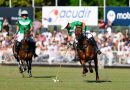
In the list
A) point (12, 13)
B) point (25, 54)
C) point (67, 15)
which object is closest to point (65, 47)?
point (67, 15)

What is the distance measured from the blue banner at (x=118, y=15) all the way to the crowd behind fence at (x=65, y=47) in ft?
5.84

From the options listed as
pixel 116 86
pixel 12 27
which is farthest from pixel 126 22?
pixel 116 86

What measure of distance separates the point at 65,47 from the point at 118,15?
16.7 ft

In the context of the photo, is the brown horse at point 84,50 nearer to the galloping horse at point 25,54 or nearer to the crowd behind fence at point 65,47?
the galloping horse at point 25,54

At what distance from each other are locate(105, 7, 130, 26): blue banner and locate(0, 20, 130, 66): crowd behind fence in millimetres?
1780

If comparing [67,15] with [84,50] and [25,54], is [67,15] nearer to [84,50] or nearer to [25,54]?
[25,54]

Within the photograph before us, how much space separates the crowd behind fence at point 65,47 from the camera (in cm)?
3634

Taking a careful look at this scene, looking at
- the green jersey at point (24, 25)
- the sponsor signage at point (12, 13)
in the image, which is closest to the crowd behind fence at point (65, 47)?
the sponsor signage at point (12, 13)

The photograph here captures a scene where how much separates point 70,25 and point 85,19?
19351mm

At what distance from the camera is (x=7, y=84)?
19734 mm

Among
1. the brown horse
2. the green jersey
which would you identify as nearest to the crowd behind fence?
the green jersey

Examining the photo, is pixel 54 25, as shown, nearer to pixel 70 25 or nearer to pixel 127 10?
pixel 127 10

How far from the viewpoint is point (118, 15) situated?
41.0 metres

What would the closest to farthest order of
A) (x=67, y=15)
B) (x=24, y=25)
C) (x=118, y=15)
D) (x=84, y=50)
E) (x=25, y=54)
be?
(x=84, y=50), (x=24, y=25), (x=25, y=54), (x=118, y=15), (x=67, y=15)
